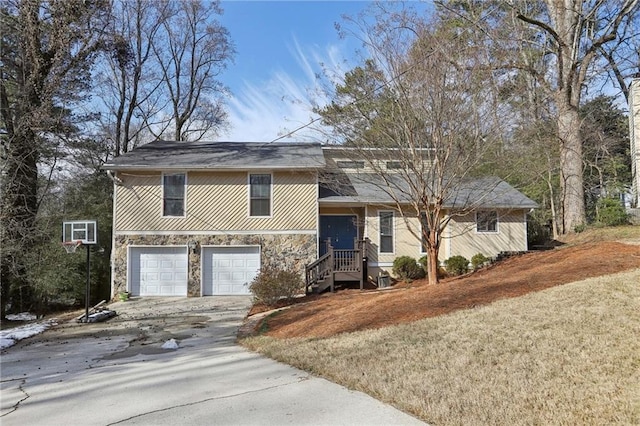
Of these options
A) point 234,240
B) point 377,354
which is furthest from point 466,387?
point 234,240

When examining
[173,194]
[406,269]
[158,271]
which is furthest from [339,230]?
[158,271]

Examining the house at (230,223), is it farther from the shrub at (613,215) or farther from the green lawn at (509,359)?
the green lawn at (509,359)

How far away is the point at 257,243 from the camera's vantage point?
1605cm

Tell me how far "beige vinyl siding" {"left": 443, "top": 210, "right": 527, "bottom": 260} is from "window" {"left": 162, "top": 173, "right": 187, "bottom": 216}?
9720 mm

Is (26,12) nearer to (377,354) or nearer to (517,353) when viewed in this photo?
(377,354)

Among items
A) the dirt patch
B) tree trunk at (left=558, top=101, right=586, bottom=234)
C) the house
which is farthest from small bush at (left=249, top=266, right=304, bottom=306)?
tree trunk at (left=558, top=101, right=586, bottom=234)

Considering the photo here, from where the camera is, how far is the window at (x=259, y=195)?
1622 cm

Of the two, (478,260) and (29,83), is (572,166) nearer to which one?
(478,260)

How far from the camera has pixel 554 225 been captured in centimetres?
1973

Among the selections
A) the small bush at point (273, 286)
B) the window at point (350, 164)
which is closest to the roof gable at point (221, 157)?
the window at point (350, 164)

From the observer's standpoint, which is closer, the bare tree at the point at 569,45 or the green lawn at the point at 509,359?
the green lawn at the point at 509,359

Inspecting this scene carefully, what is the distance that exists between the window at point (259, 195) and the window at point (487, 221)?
7.62m

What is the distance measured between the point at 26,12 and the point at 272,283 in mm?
12231

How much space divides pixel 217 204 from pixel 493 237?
395 inches
